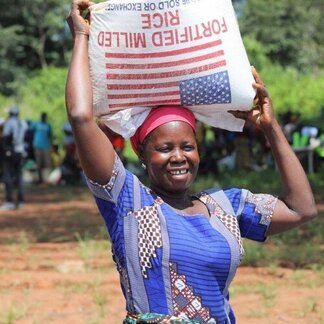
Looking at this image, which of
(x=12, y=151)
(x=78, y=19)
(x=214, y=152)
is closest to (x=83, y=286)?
(x=78, y=19)

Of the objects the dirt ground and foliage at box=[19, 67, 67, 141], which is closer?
the dirt ground

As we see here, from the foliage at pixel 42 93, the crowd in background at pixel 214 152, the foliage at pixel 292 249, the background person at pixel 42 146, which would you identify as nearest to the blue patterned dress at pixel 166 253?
the foliage at pixel 292 249

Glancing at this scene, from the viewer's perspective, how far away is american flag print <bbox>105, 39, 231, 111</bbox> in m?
2.65

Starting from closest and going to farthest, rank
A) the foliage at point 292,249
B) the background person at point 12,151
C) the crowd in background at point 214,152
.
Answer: the foliage at point 292,249, the background person at point 12,151, the crowd in background at point 214,152

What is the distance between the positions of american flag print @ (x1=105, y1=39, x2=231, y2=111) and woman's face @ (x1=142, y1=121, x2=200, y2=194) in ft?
0.37

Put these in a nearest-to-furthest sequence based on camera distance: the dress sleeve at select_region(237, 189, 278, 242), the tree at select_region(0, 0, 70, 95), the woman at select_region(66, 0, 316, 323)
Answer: the woman at select_region(66, 0, 316, 323) < the dress sleeve at select_region(237, 189, 278, 242) < the tree at select_region(0, 0, 70, 95)

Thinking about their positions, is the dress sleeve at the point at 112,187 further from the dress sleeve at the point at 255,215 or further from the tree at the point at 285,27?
the tree at the point at 285,27

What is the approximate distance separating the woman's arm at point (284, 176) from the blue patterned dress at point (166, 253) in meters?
0.27

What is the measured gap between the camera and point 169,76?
2.66 meters

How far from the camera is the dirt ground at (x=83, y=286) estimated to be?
19.0 feet

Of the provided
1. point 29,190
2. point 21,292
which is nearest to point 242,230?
point 21,292

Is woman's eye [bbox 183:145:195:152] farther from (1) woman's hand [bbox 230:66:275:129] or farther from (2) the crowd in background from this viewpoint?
(2) the crowd in background

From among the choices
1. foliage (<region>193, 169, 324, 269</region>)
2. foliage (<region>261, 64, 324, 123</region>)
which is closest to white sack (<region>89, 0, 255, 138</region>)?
foliage (<region>193, 169, 324, 269</region>)

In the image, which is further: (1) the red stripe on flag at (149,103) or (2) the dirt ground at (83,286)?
(2) the dirt ground at (83,286)
